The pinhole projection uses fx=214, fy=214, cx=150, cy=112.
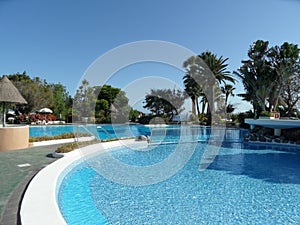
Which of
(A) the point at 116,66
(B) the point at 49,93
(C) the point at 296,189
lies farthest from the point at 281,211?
(B) the point at 49,93

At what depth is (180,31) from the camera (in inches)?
536

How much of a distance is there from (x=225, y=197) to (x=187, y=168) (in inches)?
118

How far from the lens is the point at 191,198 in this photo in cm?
536

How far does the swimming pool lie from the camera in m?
4.36

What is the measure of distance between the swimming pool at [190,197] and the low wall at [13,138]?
133 inches

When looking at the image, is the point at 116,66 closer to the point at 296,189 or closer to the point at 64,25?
the point at 64,25

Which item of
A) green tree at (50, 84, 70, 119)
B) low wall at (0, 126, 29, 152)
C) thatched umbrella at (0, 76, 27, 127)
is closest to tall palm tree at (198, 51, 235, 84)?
green tree at (50, 84, 70, 119)

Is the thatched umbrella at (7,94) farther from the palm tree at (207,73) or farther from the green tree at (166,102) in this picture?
the green tree at (166,102)

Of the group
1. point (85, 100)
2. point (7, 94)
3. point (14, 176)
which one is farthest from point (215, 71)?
point (14, 176)

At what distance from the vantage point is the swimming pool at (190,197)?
436cm

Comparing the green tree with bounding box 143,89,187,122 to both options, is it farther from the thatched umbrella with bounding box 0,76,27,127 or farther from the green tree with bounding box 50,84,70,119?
the thatched umbrella with bounding box 0,76,27,127

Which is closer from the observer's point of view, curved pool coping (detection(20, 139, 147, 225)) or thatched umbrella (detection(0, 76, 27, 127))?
curved pool coping (detection(20, 139, 147, 225))

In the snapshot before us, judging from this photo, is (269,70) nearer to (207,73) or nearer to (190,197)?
(207,73)

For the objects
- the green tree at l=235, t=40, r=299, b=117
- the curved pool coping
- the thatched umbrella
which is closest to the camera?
the curved pool coping
